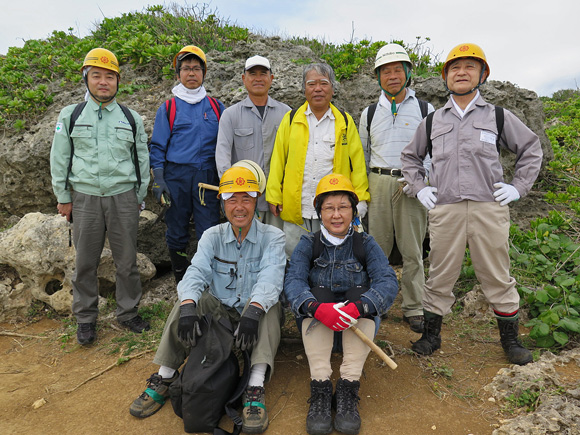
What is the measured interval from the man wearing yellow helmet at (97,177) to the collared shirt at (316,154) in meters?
1.94

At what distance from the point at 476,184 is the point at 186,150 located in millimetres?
3157

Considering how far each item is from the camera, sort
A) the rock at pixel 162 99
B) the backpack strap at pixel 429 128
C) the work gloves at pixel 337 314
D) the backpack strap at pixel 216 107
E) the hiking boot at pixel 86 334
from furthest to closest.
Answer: the rock at pixel 162 99 → the backpack strap at pixel 216 107 → the hiking boot at pixel 86 334 → the backpack strap at pixel 429 128 → the work gloves at pixel 337 314

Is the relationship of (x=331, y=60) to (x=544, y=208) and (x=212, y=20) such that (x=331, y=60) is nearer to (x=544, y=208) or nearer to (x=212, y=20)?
(x=212, y=20)

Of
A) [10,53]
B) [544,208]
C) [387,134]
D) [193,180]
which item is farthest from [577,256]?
[10,53]

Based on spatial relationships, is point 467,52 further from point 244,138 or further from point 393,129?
point 244,138

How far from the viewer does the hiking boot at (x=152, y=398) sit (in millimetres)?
3324

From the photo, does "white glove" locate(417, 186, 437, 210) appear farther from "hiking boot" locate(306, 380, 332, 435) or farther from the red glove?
"hiking boot" locate(306, 380, 332, 435)

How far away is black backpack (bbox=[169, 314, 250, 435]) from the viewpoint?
10.00ft

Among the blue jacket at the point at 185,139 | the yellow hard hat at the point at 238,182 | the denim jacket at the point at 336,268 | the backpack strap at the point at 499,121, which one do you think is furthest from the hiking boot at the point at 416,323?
the blue jacket at the point at 185,139

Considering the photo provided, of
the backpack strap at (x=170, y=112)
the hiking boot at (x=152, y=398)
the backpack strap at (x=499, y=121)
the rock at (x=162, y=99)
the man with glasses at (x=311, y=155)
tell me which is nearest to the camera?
the hiking boot at (x=152, y=398)

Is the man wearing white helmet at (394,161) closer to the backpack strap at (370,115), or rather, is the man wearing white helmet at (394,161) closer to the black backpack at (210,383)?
the backpack strap at (370,115)

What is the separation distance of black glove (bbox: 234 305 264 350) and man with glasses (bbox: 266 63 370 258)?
1388 mm

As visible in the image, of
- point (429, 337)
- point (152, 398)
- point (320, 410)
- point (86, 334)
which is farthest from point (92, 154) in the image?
point (429, 337)

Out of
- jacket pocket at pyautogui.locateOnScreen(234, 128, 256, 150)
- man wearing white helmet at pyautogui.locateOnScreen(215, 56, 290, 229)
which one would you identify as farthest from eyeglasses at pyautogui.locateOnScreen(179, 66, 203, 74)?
jacket pocket at pyautogui.locateOnScreen(234, 128, 256, 150)
